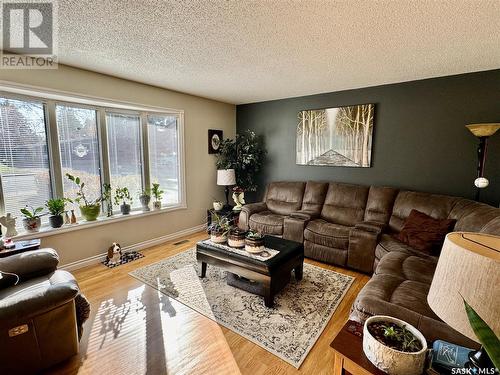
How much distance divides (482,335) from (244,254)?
190 cm

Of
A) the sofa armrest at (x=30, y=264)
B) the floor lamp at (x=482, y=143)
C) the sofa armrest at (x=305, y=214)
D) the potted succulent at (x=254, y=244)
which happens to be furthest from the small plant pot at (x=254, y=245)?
the floor lamp at (x=482, y=143)

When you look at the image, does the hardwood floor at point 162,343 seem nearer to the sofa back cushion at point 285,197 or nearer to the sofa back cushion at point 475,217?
the sofa back cushion at point 475,217

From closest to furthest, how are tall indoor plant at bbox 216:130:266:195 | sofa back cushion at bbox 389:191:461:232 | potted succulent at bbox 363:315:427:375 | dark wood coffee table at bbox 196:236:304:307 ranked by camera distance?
potted succulent at bbox 363:315:427:375
dark wood coffee table at bbox 196:236:304:307
sofa back cushion at bbox 389:191:461:232
tall indoor plant at bbox 216:130:266:195

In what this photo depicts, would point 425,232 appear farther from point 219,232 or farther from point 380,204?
point 219,232

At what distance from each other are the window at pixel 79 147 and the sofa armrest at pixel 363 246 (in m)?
3.51

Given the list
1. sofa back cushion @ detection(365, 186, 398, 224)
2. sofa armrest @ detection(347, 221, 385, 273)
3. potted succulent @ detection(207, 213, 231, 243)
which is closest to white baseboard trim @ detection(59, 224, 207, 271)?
potted succulent @ detection(207, 213, 231, 243)

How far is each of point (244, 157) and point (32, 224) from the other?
3.11m

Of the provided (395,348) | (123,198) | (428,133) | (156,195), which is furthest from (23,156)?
(428,133)

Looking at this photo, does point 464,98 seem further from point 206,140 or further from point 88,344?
point 88,344

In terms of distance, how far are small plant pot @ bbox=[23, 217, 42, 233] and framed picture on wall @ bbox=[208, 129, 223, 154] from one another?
2731 millimetres

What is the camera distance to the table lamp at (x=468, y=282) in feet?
2.15

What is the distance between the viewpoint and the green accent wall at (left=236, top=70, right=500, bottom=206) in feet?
9.39

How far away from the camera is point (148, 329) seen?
6.49 feet

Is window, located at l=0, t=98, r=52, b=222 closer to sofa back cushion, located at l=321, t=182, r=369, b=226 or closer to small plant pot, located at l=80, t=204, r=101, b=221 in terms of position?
small plant pot, located at l=80, t=204, r=101, b=221
